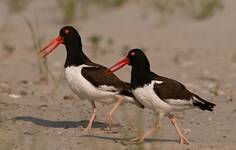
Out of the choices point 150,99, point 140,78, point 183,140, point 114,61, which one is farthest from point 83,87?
point 114,61

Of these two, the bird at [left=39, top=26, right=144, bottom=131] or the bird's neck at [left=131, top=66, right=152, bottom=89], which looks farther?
the bird at [left=39, top=26, right=144, bottom=131]

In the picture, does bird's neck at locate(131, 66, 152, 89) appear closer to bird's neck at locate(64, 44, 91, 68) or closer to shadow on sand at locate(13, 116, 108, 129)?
bird's neck at locate(64, 44, 91, 68)

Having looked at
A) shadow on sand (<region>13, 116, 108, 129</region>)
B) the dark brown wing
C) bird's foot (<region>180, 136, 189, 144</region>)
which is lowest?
bird's foot (<region>180, 136, 189, 144</region>)

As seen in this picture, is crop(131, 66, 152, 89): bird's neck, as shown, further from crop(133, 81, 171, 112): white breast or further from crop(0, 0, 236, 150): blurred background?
crop(0, 0, 236, 150): blurred background

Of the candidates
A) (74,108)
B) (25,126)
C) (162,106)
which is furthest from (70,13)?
(162,106)

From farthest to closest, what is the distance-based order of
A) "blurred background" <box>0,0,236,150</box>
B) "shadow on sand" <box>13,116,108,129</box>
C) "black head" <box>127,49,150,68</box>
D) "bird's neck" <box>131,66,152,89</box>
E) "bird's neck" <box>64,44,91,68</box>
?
"shadow on sand" <box>13,116,108,129</box>, "bird's neck" <box>64,44,91,68</box>, "blurred background" <box>0,0,236,150</box>, "black head" <box>127,49,150,68</box>, "bird's neck" <box>131,66,152,89</box>

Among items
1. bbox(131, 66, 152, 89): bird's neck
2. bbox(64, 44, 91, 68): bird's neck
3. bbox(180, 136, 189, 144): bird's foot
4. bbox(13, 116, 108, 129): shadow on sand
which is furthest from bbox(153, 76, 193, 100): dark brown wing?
bbox(13, 116, 108, 129): shadow on sand

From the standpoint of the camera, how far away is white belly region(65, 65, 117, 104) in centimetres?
741

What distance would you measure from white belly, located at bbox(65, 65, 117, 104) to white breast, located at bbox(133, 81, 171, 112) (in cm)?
79

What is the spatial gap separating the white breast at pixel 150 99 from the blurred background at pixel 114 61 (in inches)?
12.5

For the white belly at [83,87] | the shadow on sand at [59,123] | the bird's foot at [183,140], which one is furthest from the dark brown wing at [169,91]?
the shadow on sand at [59,123]

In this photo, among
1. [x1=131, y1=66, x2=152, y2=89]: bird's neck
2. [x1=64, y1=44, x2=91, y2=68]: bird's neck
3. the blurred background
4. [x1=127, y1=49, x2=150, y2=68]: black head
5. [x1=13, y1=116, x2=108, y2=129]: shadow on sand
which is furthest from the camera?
[x1=13, y1=116, x2=108, y2=129]: shadow on sand

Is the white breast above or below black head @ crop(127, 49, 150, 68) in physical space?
below

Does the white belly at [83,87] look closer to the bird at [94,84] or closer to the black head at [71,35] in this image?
Answer: the bird at [94,84]
